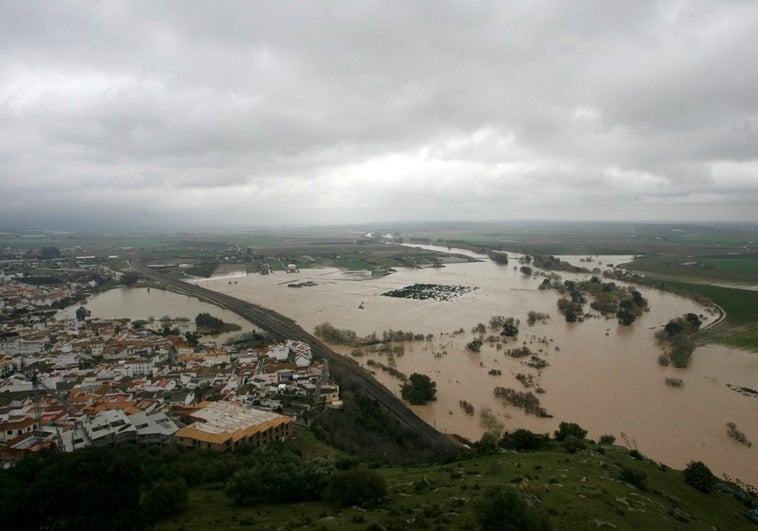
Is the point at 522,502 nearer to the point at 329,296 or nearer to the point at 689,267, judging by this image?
the point at 329,296

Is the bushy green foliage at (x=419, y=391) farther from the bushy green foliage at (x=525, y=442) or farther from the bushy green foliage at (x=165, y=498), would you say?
the bushy green foliage at (x=165, y=498)

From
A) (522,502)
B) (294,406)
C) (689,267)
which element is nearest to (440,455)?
(294,406)

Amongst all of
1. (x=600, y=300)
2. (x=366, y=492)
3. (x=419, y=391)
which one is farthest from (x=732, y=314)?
(x=366, y=492)

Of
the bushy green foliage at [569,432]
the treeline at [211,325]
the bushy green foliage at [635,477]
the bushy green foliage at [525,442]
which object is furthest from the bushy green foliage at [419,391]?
the treeline at [211,325]

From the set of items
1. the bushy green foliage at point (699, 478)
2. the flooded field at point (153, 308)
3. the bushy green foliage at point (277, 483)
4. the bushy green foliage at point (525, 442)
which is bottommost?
the flooded field at point (153, 308)

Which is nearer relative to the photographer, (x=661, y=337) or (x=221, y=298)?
(x=661, y=337)

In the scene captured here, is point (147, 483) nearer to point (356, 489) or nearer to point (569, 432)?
point (356, 489)
